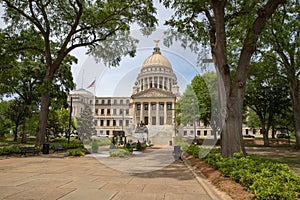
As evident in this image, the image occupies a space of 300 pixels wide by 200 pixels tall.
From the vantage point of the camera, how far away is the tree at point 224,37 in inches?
460

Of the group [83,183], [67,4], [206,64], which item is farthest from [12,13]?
[83,183]

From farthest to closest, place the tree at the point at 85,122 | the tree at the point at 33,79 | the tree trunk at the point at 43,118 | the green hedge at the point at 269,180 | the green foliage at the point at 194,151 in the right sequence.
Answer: the tree at the point at 33,79 < the tree trunk at the point at 43,118 < the tree at the point at 85,122 < the green foliage at the point at 194,151 < the green hedge at the point at 269,180

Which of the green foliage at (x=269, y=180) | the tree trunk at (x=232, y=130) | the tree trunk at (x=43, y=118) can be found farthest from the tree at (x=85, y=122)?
the green foliage at (x=269, y=180)

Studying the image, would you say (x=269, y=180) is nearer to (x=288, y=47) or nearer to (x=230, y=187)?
(x=230, y=187)

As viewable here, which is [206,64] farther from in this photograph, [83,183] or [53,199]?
[53,199]

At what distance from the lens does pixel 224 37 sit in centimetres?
1302

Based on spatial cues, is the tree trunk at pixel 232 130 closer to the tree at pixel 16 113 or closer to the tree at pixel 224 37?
the tree at pixel 224 37

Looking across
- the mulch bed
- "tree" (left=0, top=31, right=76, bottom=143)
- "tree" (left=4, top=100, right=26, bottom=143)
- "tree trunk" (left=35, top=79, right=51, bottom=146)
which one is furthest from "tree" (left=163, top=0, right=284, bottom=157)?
"tree" (left=4, top=100, right=26, bottom=143)

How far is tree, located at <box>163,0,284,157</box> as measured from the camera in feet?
38.4

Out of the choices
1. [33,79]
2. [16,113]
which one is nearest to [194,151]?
[33,79]

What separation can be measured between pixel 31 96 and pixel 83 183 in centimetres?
3397

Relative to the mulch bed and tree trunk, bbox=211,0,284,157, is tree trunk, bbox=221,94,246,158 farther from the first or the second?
the mulch bed

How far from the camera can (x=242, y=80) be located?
12086mm

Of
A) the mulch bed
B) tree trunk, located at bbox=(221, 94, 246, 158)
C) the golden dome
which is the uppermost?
the golden dome
